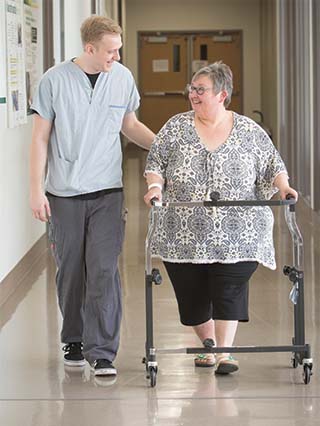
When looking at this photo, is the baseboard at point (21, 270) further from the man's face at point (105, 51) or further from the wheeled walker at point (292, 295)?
the man's face at point (105, 51)

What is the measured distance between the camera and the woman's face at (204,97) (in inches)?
196

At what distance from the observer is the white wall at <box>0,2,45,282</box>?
278 inches

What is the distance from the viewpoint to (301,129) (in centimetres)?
1338

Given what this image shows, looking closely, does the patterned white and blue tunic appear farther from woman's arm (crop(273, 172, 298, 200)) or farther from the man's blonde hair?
the man's blonde hair

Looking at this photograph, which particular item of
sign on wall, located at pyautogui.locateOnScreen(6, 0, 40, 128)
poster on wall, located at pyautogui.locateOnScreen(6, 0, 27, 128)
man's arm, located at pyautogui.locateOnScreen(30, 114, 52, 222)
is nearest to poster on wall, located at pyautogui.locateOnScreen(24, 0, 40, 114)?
sign on wall, located at pyautogui.locateOnScreen(6, 0, 40, 128)

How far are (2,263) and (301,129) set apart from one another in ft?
23.2

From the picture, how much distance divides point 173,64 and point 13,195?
16071mm

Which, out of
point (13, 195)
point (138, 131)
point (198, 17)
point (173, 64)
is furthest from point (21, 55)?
point (173, 64)

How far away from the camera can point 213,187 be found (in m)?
4.92

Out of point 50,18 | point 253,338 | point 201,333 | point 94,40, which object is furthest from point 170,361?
point 50,18

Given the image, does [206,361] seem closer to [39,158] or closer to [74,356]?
[74,356]

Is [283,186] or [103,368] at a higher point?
[283,186]

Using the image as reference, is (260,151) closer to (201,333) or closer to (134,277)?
(201,333)

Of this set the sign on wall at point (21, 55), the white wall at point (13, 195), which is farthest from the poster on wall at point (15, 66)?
the white wall at point (13, 195)
